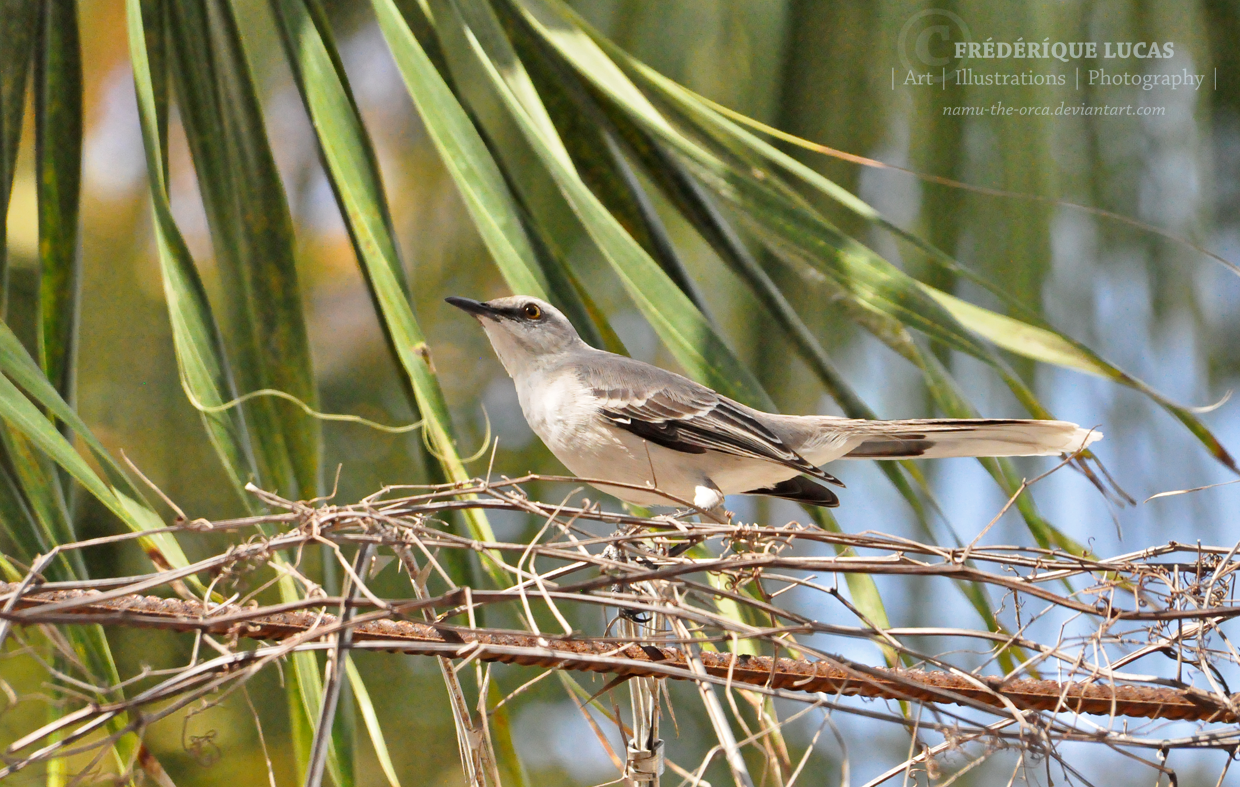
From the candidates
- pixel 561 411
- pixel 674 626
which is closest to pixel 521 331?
pixel 561 411

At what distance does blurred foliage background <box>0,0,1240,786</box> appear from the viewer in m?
3.41

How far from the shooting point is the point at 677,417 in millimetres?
2037

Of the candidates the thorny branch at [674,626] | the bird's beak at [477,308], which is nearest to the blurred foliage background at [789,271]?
the bird's beak at [477,308]

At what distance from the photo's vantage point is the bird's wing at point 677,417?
1.99 m

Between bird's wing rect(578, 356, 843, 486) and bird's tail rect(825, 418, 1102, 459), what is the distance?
8.5 inches

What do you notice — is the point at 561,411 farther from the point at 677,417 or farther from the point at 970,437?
the point at 970,437

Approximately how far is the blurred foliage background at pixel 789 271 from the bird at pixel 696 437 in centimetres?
113

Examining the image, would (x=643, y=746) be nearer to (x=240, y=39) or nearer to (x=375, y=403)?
(x=240, y=39)

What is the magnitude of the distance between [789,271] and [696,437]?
1.64 meters

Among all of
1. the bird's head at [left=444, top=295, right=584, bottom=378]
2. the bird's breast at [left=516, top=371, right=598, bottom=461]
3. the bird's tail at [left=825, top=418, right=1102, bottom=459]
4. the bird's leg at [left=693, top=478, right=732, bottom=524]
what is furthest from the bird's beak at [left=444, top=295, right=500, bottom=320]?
the bird's tail at [left=825, top=418, right=1102, bottom=459]

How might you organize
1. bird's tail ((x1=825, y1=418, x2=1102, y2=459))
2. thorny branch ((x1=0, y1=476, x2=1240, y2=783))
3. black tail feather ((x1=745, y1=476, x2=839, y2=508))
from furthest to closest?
black tail feather ((x1=745, y1=476, x2=839, y2=508)) → bird's tail ((x1=825, y1=418, x2=1102, y2=459)) → thorny branch ((x1=0, y1=476, x2=1240, y2=783))

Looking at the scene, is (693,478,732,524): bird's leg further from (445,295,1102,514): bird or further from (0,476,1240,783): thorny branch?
(0,476,1240,783): thorny branch

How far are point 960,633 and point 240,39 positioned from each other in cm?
160

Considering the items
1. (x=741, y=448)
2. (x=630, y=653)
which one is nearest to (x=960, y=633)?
(x=630, y=653)
